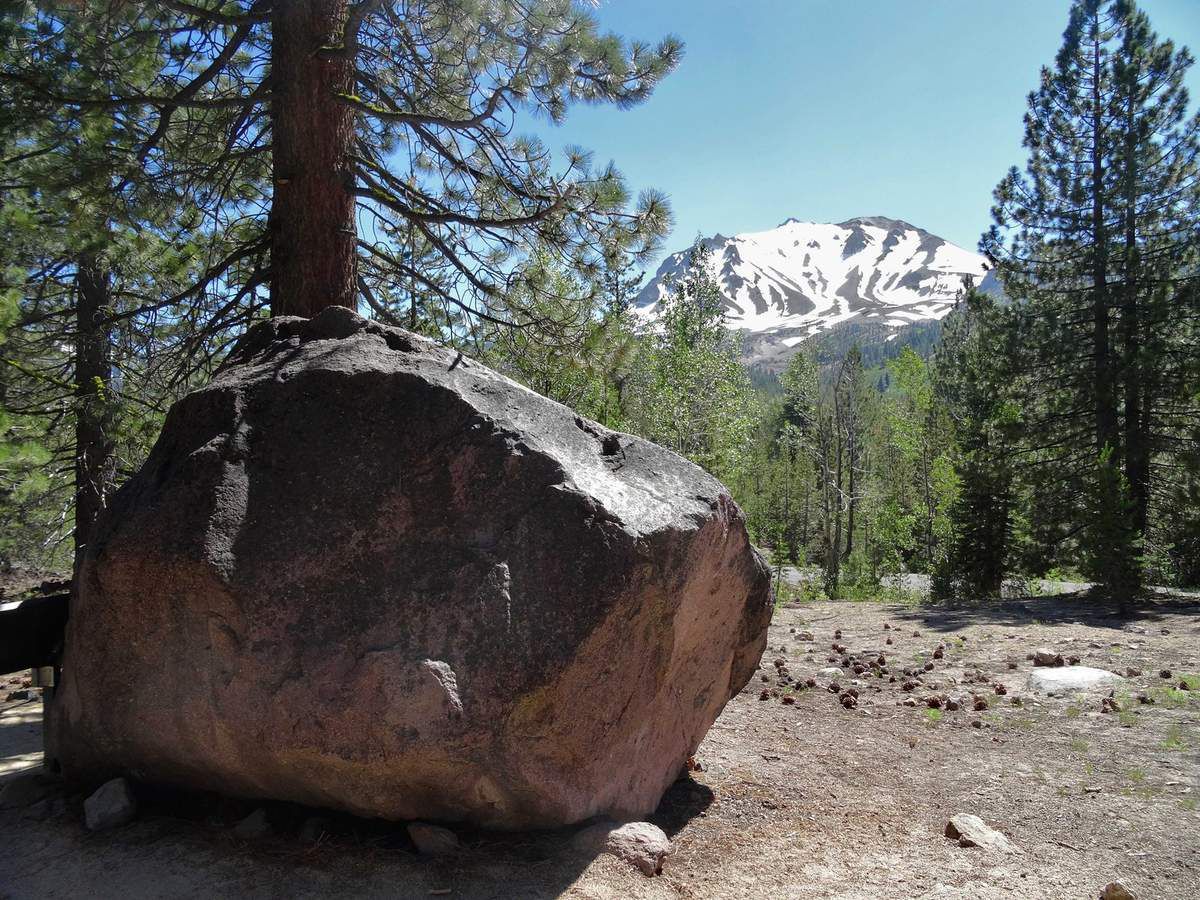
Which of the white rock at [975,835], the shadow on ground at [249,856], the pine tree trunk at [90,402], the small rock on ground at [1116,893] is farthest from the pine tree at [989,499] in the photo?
the pine tree trunk at [90,402]

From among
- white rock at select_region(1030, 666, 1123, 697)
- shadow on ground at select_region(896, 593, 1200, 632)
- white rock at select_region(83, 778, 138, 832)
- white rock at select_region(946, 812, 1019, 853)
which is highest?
white rock at select_region(83, 778, 138, 832)

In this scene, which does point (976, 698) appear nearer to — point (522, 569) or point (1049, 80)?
point (522, 569)

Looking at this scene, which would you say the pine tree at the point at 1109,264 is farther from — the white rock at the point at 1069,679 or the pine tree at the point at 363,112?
the pine tree at the point at 363,112

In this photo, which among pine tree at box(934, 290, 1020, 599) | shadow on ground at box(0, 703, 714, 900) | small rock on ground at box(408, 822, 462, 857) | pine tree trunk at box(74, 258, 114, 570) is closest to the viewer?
shadow on ground at box(0, 703, 714, 900)

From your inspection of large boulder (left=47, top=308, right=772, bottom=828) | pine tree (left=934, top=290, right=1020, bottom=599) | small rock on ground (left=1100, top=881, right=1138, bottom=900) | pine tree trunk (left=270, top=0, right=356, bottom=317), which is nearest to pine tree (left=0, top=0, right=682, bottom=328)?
pine tree trunk (left=270, top=0, right=356, bottom=317)

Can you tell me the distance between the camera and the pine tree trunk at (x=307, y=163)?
554 cm

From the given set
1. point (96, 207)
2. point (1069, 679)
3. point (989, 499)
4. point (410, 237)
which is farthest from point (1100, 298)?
point (96, 207)

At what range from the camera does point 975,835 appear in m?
3.42

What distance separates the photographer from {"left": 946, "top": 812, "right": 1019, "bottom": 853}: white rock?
336cm

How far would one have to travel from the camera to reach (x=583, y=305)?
681 cm

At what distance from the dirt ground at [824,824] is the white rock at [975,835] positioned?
0.20 ft

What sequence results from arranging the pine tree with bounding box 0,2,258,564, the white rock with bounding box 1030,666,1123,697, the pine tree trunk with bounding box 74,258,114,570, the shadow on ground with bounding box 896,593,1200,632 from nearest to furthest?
the pine tree with bounding box 0,2,258,564, the white rock with bounding box 1030,666,1123,697, the pine tree trunk with bounding box 74,258,114,570, the shadow on ground with bounding box 896,593,1200,632

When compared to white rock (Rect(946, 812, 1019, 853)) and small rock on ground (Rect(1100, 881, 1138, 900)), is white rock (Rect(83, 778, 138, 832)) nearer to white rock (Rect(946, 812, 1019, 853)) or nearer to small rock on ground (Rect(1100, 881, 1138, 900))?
white rock (Rect(946, 812, 1019, 853))

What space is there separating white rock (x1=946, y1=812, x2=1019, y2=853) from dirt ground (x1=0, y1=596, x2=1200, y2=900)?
0.20 feet
